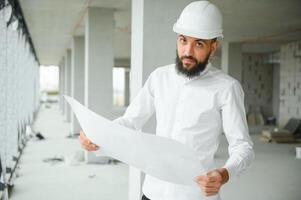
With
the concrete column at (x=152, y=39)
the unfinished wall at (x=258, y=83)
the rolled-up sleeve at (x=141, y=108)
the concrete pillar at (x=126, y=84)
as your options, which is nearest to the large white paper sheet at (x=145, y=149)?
the rolled-up sleeve at (x=141, y=108)

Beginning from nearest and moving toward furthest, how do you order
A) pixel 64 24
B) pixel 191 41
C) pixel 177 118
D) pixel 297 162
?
pixel 191 41 < pixel 177 118 < pixel 297 162 < pixel 64 24

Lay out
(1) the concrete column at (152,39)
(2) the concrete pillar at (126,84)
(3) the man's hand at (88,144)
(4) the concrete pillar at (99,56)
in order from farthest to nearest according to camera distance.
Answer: (2) the concrete pillar at (126,84), (4) the concrete pillar at (99,56), (1) the concrete column at (152,39), (3) the man's hand at (88,144)

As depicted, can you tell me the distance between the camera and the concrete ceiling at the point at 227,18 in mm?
7863

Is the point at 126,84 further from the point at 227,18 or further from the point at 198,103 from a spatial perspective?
the point at 198,103

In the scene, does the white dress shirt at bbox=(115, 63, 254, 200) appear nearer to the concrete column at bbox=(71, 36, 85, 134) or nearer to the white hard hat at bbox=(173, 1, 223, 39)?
the white hard hat at bbox=(173, 1, 223, 39)

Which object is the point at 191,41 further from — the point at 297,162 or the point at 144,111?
the point at 297,162

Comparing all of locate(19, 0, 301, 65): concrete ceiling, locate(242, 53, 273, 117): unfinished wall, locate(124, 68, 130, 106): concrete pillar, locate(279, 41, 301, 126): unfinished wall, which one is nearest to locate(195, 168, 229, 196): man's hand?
locate(19, 0, 301, 65): concrete ceiling

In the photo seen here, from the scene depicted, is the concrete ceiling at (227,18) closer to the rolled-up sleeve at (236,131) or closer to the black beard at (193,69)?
the black beard at (193,69)

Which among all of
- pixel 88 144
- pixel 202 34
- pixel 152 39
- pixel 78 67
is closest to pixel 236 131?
pixel 202 34

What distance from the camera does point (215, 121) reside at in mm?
1744

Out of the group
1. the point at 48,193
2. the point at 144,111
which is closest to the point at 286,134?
the point at 48,193

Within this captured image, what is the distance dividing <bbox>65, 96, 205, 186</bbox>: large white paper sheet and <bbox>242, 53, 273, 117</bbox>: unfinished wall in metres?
18.0

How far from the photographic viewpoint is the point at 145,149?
1551mm

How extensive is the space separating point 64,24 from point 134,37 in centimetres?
661
